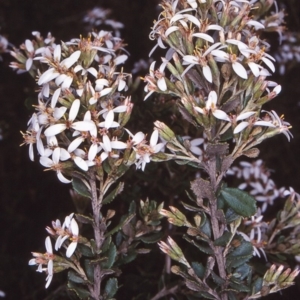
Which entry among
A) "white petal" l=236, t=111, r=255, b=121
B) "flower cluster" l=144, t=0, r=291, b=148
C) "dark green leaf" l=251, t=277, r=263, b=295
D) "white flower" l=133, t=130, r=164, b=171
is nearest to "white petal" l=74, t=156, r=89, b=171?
"white flower" l=133, t=130, r=164, b=171

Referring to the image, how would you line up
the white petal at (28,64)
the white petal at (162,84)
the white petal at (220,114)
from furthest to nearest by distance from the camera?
1. the white petal at (28,64)
2. the white petal at (162,84)
3. the white petal at (220,114)

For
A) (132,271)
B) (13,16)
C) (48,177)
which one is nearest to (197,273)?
(132,271)

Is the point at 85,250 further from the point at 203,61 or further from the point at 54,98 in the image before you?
the point at 203,61

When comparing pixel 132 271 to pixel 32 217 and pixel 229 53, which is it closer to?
pixel 32 217

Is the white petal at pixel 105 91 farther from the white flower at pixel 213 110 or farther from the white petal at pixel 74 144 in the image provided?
the white flower at pixel 213 110

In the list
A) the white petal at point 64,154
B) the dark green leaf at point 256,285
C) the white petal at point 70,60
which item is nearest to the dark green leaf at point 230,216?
the dark green leaf at point 256,285
